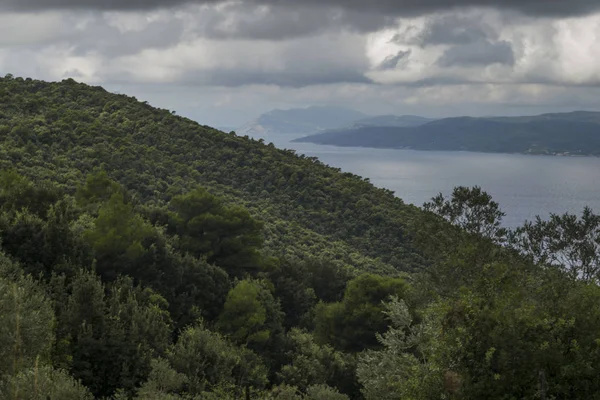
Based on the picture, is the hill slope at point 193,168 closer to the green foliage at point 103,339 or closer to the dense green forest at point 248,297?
the dense green forest at point 248,297

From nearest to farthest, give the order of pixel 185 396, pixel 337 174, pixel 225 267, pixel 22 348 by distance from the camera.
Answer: pixel 22 348
pixel 185 396
pixel 225 267
pixel 337 174

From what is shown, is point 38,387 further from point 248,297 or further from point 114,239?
point 248,297

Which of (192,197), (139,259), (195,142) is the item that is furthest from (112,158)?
(139,259)

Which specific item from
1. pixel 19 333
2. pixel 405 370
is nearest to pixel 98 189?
pixel 405 370

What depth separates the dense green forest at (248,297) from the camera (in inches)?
515

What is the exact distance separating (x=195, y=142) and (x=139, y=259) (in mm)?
46206

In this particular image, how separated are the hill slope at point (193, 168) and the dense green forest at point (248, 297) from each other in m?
0.46

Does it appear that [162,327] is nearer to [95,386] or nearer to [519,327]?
[95,386]

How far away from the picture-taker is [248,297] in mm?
28531

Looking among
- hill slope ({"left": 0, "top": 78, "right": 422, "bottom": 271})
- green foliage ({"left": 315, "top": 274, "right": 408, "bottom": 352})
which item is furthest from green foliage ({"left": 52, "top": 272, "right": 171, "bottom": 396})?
hill slope ({"left": 0, "top": 78, "right": 422, "bottom": 271})

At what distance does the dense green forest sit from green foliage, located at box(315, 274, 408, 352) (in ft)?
0.28

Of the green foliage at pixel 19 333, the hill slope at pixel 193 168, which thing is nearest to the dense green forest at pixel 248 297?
the green foliage at pixel 19 333

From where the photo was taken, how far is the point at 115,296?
64.9 ft

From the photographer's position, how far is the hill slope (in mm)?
52594
